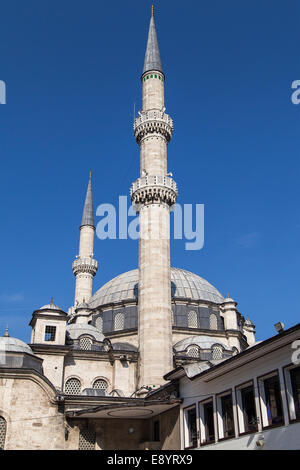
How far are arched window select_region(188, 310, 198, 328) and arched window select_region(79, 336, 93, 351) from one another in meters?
6.93

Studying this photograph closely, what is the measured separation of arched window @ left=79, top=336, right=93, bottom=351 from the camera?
25953 mm

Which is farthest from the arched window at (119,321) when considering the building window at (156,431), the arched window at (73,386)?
the building window at (156,431)

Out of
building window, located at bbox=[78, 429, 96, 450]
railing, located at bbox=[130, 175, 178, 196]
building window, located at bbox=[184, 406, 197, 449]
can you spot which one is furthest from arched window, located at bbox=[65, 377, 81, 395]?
building window, located at bbox=[184, 406, 197, 449]

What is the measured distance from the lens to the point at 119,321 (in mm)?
30391

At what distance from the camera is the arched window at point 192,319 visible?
99.4 feet

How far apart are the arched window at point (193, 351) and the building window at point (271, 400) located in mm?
14871

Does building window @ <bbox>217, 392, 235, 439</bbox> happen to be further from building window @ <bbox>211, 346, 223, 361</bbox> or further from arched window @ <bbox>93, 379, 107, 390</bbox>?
building window @ <bbox>211, 346, 223, 361</bbox>

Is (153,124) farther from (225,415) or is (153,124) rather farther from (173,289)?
(225,415)

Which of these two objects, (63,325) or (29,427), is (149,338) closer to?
(63,325)

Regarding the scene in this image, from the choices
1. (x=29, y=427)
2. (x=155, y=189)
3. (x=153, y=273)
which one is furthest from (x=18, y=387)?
(x=155, y=189)

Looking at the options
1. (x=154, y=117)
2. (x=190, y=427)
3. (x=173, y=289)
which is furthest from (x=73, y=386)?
(x=154, y=117)

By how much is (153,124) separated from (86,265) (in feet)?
44.2

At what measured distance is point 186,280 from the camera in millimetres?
33656

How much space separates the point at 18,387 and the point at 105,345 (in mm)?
9460
